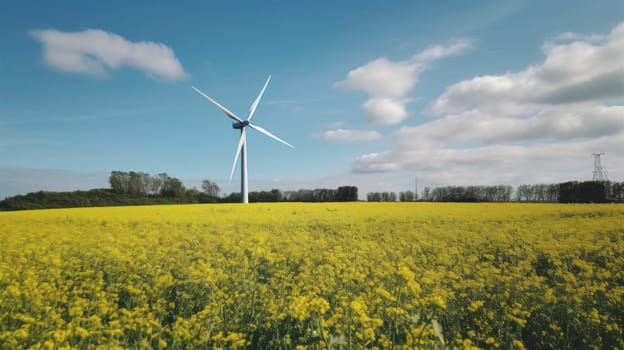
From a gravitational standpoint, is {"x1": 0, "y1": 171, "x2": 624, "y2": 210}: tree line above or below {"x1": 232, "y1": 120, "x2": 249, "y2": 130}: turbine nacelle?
below

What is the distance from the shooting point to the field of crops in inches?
206

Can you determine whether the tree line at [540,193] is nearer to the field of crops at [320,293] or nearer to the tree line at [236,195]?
the tree line at [236,195]

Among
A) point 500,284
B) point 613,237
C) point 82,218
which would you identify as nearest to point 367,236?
point 500,284

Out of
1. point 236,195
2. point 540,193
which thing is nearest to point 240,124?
point 236,195

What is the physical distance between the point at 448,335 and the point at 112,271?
8906mm

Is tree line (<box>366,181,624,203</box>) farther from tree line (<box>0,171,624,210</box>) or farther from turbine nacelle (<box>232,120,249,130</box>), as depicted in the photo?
turbine nacelle (<box>232,120,249,130</box>)

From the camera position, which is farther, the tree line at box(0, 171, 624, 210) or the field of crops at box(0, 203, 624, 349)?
the tree line at box(0, 171, 624, 210)

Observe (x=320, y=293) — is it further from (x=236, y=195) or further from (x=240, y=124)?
(x=236, y=195)

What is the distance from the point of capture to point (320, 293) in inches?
294

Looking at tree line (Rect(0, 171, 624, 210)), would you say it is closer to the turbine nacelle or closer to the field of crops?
the turbine nacelle

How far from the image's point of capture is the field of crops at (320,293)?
206 inches

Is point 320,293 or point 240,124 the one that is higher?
point 240,124

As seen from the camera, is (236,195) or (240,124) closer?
(240,124)

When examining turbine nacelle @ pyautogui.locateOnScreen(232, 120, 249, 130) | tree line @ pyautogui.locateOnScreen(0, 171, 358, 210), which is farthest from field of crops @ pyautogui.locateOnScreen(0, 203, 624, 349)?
tree line @ pyautogui.locateOnScreen(0, 171, 358, 210)
